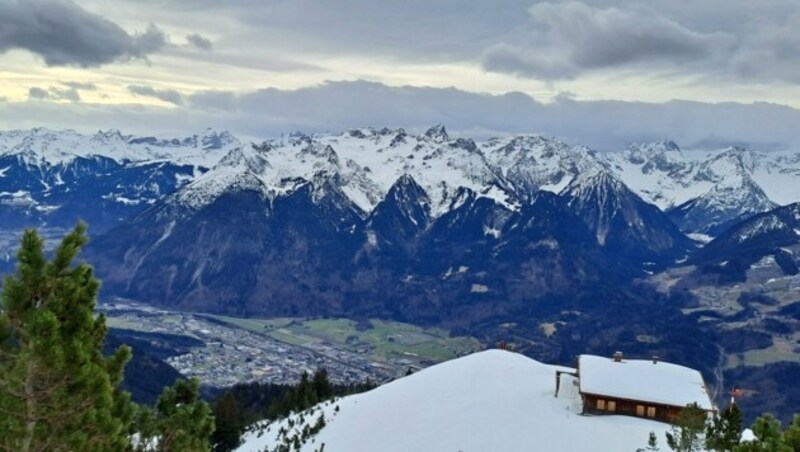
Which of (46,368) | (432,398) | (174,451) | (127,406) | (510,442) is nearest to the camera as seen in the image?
(46,368)

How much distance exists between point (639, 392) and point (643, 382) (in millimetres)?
3453

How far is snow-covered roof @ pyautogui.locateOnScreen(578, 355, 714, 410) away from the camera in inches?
2452

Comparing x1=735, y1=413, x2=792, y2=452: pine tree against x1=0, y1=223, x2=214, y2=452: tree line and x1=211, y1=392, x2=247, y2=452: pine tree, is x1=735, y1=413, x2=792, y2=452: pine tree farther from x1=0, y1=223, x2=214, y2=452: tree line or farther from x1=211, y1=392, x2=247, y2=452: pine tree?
x1=211, y1=392, x2=247, y2=452: pine tree

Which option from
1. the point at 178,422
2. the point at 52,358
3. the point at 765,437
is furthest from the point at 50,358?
the point at 765,437

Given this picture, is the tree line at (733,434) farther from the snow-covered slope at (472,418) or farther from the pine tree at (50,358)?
the pine tree at (50,358)

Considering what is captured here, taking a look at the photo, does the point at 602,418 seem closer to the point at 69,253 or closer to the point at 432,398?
the point at 432,398

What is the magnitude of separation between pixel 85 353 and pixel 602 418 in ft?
171

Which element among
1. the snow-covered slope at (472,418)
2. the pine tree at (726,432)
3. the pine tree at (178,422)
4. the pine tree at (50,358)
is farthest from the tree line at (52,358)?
the snow-covered slope at (472,418)

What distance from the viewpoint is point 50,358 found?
16391mm

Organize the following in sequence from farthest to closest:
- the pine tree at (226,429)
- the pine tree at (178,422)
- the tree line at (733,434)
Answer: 1. the pine tree at (226,429)
2. the pine tree at (178,422)
3. the tree line at (733,434)

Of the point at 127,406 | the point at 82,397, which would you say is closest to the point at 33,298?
the point at 82,397

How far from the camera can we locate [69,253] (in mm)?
17312

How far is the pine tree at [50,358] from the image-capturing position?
16.5m

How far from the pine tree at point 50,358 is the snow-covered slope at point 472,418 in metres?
45.0
